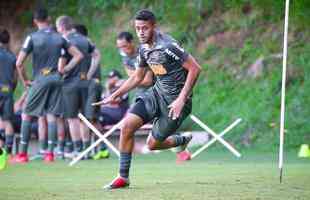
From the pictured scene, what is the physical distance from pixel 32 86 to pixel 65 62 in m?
0.70

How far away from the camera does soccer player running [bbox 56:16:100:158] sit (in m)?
17.7

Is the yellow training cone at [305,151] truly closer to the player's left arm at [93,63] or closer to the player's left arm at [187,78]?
the player's left arm at [93,63]

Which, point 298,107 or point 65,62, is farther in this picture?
point 298,107

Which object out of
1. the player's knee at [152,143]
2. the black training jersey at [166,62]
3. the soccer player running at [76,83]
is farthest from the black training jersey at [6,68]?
the black training jersey at [166,62]

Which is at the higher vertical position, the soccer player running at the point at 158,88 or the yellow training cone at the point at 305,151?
the soccer player running at the point at 158,88

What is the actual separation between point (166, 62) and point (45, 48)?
670 cm

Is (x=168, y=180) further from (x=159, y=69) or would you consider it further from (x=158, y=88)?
(x=159, y=69)

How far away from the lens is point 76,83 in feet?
58.6

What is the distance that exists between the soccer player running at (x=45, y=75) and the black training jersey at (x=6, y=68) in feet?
3.09

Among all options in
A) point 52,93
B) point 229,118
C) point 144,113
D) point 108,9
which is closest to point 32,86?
point 52,93

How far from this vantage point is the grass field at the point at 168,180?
9.78 m

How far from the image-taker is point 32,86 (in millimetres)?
17406

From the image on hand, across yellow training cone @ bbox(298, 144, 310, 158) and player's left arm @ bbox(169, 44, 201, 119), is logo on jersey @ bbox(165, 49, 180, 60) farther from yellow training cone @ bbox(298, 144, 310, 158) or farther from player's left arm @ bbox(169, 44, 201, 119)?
yellow training cone @ bbox(298, 144, 310, 158)

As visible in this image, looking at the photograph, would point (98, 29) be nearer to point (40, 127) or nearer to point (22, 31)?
point (22, 31)
